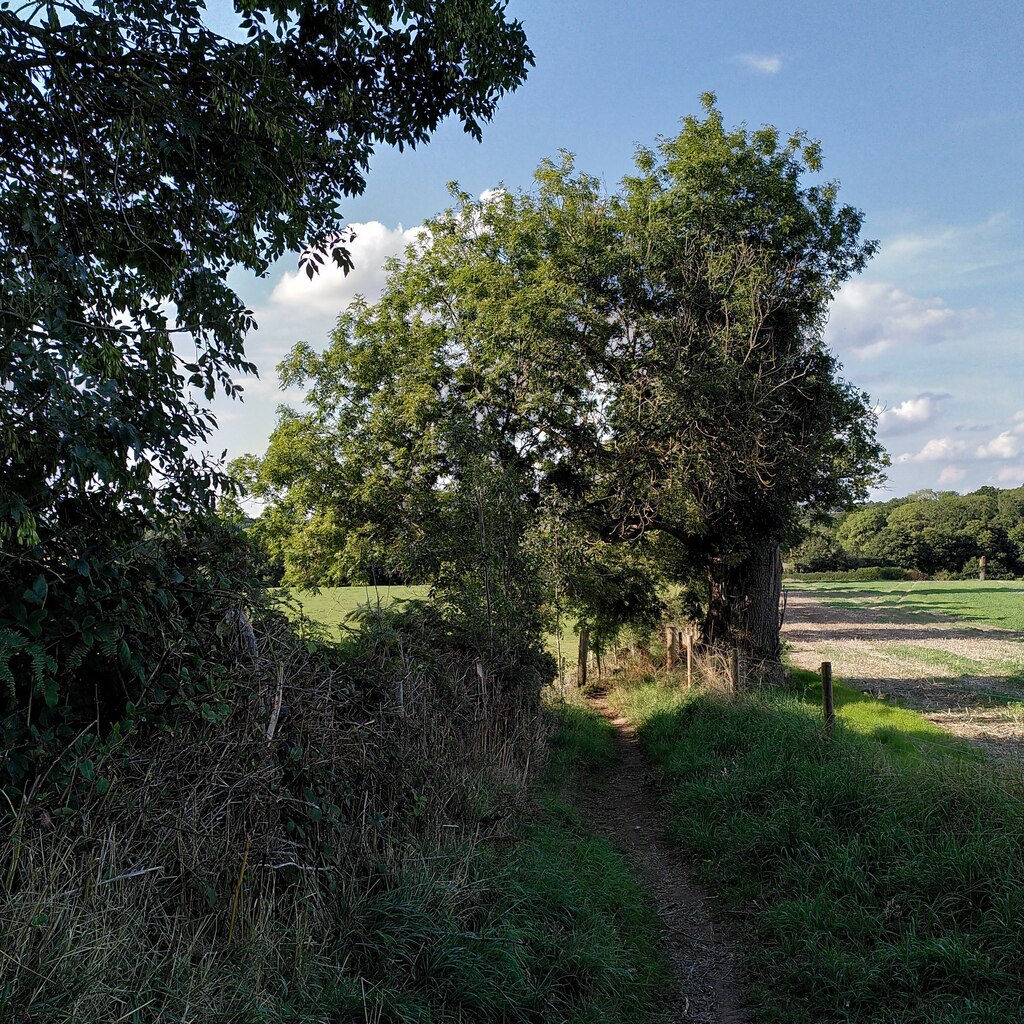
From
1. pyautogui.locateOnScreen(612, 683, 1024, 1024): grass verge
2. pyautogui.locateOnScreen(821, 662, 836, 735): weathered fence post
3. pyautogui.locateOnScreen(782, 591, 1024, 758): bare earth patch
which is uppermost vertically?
pyautogui.locateOnScreen(821, 662, 836, 735): weathered fence post

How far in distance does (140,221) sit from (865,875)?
313 inches

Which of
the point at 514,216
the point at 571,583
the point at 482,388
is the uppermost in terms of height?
the point at 514,216

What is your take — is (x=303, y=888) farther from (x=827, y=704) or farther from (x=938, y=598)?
(x=938, y=598)

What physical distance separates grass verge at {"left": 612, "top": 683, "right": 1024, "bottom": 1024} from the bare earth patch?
2762 millimetres

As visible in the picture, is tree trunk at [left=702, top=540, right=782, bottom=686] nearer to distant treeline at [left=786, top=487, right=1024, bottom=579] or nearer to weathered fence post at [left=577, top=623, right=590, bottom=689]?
weathered fence post at [left=577, top=623, right=590, bottom=689]

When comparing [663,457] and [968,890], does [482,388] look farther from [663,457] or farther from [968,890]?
[968,890]

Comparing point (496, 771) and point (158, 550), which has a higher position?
point (158, 550)

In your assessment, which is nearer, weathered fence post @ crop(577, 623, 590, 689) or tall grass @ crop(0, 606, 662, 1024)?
tall grass @ crop(0, 606, 662, 1024)

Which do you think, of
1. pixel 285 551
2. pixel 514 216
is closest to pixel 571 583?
pixel 285 551

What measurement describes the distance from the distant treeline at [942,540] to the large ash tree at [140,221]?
9127 centimetres

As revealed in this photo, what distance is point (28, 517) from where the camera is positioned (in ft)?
10.8

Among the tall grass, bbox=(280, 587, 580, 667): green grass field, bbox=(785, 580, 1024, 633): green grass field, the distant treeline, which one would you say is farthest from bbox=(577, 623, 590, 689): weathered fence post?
the distant treeline

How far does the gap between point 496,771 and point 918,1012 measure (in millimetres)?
4699

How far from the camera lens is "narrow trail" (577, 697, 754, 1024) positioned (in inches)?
212
